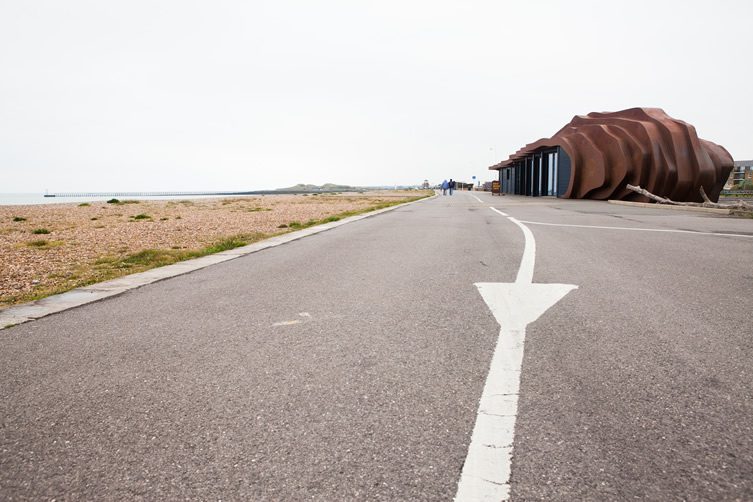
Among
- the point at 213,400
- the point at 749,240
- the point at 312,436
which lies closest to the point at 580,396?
the point at 312,436

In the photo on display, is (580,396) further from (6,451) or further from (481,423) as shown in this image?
(6,451)

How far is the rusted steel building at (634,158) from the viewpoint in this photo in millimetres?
33719

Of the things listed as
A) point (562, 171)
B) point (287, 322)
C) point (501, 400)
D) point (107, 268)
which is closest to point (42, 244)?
point (107, 268)

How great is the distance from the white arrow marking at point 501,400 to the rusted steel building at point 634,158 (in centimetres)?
3450

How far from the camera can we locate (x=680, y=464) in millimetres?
1916

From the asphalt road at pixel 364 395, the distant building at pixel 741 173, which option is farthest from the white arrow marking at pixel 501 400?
the distant building at pixel 741 173

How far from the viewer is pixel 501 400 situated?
98.8 inches

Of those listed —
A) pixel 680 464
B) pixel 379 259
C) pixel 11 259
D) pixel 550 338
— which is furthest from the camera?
pixel 11 259

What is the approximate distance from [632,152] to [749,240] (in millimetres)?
29851

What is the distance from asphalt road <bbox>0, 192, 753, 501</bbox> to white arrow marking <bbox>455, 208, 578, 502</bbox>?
6 centimetres

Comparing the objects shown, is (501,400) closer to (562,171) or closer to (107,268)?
(107,268)

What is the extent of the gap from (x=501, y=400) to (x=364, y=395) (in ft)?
2.45

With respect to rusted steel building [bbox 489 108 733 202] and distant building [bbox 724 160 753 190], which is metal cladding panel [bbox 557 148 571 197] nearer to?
rusted steel building [bbox 489 108 733 202]

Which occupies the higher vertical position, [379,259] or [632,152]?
[632,152]
